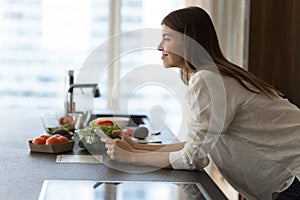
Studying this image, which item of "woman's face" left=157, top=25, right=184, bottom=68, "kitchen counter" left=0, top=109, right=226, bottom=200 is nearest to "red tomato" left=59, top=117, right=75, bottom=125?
"kitchen counter" left=0, top=109, right=226, bottom=200

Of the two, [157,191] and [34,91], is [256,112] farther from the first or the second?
[34,91]

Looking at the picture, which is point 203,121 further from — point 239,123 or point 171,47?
point 171,47

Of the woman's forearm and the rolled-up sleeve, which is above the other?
the rolled-up sleeve

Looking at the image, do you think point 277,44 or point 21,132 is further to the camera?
point 277,44

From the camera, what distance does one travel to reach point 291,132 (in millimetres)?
2160

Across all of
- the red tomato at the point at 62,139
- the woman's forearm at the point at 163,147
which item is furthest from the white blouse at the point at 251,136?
the red tomato at the point at 62,139

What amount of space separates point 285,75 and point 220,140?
1.88 meters

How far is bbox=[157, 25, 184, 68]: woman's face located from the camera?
2133 mm

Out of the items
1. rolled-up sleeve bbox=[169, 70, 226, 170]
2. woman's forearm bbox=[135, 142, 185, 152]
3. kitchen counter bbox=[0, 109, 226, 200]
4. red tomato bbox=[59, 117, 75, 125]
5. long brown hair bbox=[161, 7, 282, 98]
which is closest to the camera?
kitchen counter bbox=[0, 109, 226, 200]

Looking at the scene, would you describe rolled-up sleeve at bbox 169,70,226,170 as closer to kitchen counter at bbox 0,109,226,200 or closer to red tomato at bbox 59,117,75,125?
kitchen counter at bbox 0,109,226,200

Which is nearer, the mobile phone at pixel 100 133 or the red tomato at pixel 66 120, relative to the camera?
the mobile phone at pixel 100 133

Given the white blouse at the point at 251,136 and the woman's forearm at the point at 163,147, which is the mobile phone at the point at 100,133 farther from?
the white blouse at the point at 251,136

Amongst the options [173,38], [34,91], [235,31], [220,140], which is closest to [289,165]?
[220,140]

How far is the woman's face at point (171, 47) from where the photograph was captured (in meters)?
2.13
